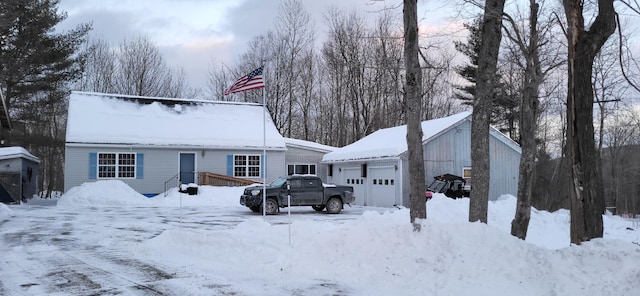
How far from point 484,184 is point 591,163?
2.62m

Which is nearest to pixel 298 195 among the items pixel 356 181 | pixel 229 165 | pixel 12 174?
pixel 356 181

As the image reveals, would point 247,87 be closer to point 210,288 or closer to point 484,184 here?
point 484,184

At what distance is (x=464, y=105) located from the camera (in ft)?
141

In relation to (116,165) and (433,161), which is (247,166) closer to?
(116,165)

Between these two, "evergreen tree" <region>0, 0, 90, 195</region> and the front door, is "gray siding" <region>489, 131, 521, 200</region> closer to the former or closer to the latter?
the front door

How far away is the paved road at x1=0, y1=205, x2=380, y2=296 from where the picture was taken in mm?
7418

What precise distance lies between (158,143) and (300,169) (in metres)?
9.22

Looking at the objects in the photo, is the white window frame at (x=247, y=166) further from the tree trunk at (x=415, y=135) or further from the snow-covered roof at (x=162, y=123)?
the tree trunk at (x=415, y=135)

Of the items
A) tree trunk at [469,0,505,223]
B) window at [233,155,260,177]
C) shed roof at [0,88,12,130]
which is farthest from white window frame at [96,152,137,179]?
tree trunk at [469,0,505,223]

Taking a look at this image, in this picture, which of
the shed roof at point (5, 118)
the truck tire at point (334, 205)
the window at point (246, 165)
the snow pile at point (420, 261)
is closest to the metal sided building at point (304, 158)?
the window at point (246, 165)

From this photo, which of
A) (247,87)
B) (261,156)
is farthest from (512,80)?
(247,87)

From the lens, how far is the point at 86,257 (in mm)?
10016

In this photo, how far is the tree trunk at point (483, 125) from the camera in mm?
10156

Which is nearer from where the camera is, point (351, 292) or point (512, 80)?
point (351, 292)
